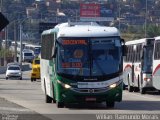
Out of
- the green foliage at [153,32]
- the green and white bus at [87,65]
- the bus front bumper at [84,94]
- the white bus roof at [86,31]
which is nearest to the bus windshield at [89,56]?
the green and white bus at [87,65]

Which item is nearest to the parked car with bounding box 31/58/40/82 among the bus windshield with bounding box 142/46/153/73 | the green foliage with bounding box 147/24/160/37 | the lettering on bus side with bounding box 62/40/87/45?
the bus windshield with bounding box 142/46/153/73

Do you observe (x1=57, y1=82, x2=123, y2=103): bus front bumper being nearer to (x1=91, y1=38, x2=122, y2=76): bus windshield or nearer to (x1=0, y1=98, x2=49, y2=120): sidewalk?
(x1=91, y1=38, x2=122, y2=76): bus windshield

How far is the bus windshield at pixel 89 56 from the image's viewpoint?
26891mm

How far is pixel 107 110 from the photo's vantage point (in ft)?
85.4

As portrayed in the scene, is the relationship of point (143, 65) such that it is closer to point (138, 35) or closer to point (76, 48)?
point (76, 48)

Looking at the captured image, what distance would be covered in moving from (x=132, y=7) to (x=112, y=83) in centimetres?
13110

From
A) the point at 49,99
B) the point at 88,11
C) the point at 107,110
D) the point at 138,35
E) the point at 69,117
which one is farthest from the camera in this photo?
the point at 88,11

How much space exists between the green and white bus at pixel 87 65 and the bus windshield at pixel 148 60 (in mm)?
12288

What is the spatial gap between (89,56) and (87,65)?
0.36m

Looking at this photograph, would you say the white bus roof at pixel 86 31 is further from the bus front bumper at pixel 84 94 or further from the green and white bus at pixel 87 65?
the bus front bumper at pixel 84 94

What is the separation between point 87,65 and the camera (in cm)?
2698

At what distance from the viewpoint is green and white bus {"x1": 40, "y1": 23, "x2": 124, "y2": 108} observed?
26656mm

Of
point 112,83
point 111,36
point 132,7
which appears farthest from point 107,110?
point 132,7

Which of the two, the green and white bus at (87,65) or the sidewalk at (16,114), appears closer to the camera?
the sidewalk at (16,114)
